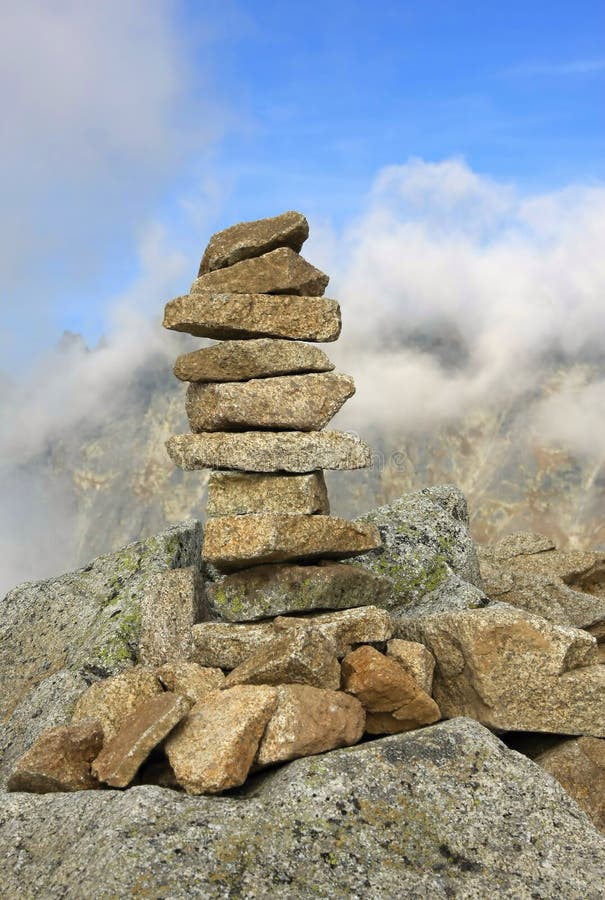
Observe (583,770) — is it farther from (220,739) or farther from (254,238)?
(254,238)

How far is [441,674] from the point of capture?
1170 centimetres

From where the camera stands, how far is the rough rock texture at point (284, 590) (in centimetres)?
1348

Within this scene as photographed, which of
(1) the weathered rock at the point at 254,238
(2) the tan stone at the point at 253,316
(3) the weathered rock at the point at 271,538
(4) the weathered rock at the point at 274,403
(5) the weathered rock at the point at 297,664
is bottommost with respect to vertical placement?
(5) the weathered rock at the point at 297,664

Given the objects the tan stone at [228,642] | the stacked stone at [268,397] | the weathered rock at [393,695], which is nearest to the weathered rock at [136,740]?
the tan stone at [228,642]

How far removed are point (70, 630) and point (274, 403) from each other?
6.68 metres

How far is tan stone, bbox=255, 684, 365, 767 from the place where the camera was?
9.08 meters

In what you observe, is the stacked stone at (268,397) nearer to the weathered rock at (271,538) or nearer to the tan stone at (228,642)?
the weathered rock at (271,538)

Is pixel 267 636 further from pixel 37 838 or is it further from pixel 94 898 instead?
pixel 94 898

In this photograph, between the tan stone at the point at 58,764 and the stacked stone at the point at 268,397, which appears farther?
the stacked stone at the point at 268,397

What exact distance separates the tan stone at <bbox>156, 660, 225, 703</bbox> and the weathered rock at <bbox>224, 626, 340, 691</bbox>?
393 millimetres

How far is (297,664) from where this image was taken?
405 inches

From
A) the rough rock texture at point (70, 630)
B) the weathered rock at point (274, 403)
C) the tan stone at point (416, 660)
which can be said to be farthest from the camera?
the weathered rock at point (274, 403)

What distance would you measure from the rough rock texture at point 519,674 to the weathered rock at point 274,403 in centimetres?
491

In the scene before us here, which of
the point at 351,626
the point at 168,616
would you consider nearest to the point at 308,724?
the point at 351,626
